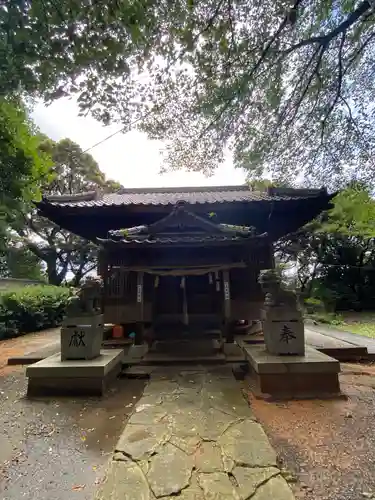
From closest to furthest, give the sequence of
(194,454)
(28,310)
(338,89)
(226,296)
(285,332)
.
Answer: (194,454)
(285,332)
(338,89)
(226,296)
(28,310)

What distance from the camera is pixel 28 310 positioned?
10.3 meters

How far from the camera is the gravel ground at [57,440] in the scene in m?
2.23

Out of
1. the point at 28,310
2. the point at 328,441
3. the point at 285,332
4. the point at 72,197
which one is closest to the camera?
the point at 328,441

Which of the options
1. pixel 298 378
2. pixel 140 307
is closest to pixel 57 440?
pixel 140 307

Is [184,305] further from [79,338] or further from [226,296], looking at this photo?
[79,338]

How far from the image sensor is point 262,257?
674 centimetres

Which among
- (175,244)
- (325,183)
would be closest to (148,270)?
(175,244)

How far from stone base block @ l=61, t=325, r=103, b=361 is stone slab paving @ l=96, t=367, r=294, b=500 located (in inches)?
49.9

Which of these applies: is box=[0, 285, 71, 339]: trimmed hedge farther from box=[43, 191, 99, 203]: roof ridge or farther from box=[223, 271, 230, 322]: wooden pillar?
box=[223, 271, 230, 322]: wooden pillar

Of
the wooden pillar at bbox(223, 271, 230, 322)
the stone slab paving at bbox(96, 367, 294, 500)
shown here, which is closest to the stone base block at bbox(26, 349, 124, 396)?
the stone slab paving at bbox(96, 367, 294, 500)

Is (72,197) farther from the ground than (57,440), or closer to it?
farther from the ground

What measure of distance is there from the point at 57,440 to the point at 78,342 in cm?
166

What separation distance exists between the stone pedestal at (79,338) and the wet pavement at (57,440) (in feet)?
2.19

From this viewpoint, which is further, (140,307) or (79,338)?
(140,307)
